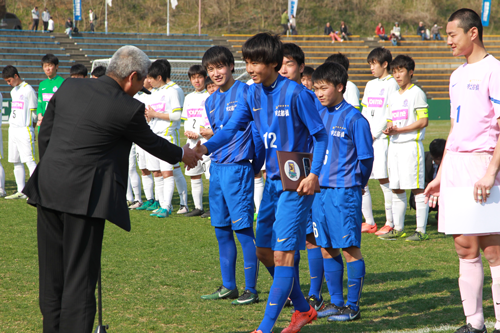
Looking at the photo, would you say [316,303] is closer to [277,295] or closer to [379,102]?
[277,295]

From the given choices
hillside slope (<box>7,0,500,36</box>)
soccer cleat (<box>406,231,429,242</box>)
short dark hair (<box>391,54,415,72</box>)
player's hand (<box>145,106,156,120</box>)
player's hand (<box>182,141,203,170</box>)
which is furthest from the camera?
hillside slope (<box>7,0,500,36</box>)

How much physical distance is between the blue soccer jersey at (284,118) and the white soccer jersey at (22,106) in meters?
7.34

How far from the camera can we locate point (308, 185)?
3.44 meters

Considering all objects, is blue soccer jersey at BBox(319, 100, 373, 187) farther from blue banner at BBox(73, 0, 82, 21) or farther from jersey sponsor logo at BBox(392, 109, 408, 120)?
blue banner at BBox(73, 0, 82, 21)

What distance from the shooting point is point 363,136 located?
167 inches

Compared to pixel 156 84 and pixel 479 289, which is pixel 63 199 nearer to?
pixel 479 289

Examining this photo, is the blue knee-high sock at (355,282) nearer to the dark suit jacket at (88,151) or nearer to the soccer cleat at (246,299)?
the soccer cleat at (246,299)

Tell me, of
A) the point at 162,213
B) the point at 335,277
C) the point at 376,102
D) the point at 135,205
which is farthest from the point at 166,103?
the point at 335,277

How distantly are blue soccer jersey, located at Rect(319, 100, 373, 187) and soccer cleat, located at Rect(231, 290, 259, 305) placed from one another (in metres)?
Answer: 1.17

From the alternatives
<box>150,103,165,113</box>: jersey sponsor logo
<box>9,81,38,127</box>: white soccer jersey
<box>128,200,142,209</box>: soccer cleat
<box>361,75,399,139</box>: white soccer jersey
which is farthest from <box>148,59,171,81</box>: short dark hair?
<box>361,75,399,139</box>: white soccer jersey

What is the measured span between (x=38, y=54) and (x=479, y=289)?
102 feet

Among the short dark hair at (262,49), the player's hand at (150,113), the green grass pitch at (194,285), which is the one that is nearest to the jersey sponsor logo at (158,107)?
the player's hand at (150,113)

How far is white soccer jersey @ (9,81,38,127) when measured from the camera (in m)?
9.75

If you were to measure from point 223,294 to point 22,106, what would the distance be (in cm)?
688
